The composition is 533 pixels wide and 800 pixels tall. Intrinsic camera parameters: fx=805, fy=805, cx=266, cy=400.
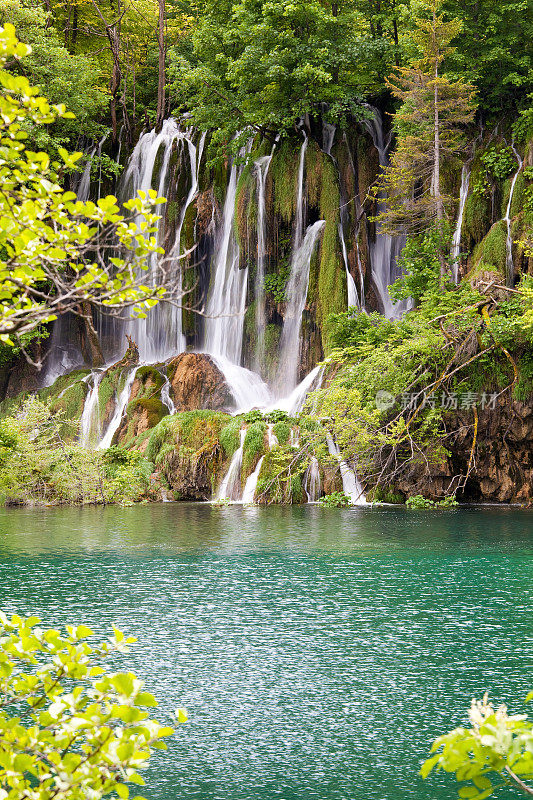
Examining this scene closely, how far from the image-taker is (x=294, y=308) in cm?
2897

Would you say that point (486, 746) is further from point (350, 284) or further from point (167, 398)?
point (350, 284)

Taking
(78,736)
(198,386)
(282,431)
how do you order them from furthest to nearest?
(198,386) < (282,431) < (78,736)

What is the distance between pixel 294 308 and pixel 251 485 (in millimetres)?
8728

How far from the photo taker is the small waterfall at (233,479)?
74.9 ft

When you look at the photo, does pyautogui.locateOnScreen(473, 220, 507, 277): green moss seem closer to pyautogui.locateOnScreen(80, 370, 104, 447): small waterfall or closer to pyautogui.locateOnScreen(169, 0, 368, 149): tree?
pyautogui.locateOnScreen(169, 0, 368, 149): tree

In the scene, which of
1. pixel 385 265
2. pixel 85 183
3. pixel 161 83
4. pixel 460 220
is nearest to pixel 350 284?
pixel 385 265

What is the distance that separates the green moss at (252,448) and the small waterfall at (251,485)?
0.36ft

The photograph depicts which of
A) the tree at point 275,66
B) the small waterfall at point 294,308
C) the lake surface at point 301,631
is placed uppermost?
the tree at point 275,66

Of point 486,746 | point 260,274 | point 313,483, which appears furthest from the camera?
point 260,274

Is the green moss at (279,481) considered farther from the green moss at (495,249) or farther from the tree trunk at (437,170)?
the green moss at (495,249)

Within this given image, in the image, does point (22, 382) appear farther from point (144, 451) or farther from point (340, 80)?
point (340, 80)

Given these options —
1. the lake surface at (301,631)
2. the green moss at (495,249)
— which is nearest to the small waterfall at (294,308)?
the green moss at (495,249)

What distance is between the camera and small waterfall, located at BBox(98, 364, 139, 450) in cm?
2755

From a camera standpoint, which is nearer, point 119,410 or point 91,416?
point 119,410
